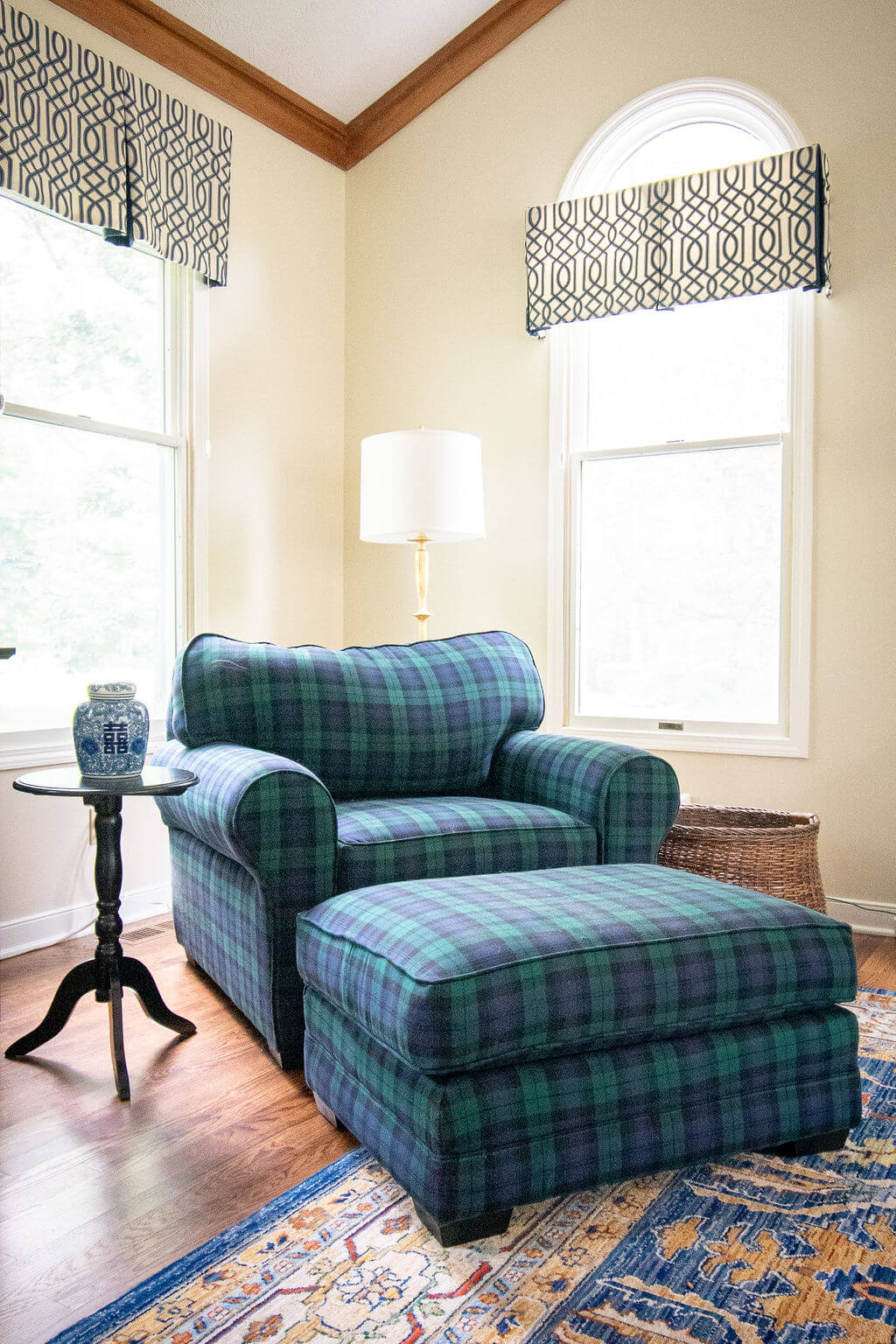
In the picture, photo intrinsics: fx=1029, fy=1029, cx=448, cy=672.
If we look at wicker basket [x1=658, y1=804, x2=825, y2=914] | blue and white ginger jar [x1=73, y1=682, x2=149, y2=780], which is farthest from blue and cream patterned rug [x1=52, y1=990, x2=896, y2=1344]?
wicker basket [x1=658, y1=804, x2=825, y2=914]

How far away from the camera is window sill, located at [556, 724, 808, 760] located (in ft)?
11.0

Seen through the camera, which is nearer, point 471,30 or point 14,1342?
point 14,1342

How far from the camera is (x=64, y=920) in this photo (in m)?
3.06

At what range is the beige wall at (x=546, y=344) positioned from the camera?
3.19m

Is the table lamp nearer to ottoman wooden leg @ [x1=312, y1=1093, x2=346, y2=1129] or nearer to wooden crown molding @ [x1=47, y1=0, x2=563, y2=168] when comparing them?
wooden crown molding @ [x1=47, y1=0, x2=563, y2=168]

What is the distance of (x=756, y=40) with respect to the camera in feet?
11.0

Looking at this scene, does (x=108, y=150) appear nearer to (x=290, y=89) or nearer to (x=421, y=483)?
(x=290, y=89)

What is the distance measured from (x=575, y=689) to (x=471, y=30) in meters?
2.47

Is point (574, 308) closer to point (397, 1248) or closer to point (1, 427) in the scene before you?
point (1, 427)

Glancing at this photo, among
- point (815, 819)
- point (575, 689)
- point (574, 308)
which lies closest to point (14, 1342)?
point (815, 819)

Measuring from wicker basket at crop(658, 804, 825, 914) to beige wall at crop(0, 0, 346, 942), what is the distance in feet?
5.62

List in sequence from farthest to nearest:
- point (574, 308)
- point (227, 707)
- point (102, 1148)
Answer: point (574, 308) → point (227, 707) → point (102, 1148)

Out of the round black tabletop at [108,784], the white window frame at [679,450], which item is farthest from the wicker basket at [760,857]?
the round black tabletop at [108,784]

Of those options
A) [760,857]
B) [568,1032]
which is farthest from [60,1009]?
[760,857]
